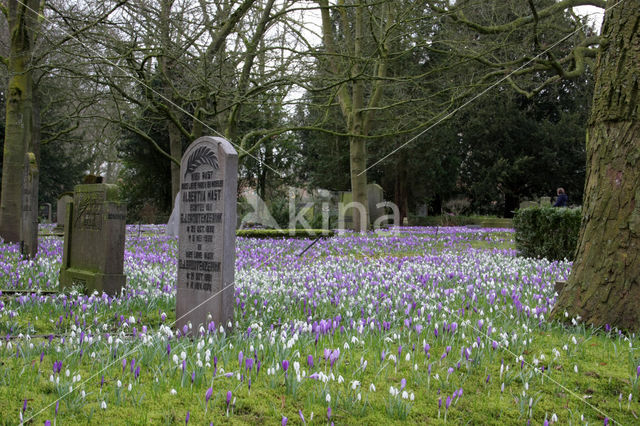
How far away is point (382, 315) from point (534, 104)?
35.8 metres

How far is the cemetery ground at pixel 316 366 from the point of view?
342cm

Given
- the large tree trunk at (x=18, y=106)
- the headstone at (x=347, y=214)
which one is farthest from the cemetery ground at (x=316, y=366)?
the headstone at (x=347, y=214)

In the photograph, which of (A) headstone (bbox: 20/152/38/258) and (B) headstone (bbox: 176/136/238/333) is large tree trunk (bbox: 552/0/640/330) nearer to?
(B) headstone (bbox: 176/136/238/333)

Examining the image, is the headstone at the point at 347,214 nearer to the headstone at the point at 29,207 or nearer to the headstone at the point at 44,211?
the headstone at the point at 29,207

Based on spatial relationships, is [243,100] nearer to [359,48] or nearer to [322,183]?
[359,48]

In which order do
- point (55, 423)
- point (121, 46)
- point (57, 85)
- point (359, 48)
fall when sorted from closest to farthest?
point (55, 423)
point (121, 46)
point (359, 48)
point (57, 85)

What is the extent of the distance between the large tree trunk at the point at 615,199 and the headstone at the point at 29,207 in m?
9.38

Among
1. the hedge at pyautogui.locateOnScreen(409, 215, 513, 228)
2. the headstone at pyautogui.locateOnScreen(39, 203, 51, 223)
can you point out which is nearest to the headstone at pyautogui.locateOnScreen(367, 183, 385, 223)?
the hedge at pyautogui.locateOnScreen(409, 215, 513, 228)

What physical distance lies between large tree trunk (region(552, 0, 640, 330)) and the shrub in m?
6.54

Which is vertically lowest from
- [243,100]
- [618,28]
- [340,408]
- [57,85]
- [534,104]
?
[340,408]

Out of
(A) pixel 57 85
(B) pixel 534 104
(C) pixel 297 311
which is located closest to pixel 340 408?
(C) pixel 297 311

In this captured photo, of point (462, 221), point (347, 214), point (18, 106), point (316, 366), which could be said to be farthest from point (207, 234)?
point (462, 221)

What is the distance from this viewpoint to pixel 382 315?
20.7ft

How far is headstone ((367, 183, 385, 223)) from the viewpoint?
30536 millimetres
